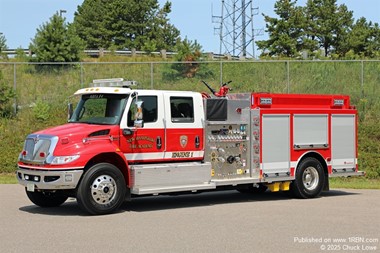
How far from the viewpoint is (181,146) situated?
13.5 metres

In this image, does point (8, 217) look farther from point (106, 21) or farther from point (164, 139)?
point (106, 21)

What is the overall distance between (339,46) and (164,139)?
38.0m

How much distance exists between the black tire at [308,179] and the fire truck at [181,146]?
25 mm

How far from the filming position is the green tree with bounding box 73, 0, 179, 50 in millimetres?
56438

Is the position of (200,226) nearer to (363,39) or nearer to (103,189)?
(103,189)

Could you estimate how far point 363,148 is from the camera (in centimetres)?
2367

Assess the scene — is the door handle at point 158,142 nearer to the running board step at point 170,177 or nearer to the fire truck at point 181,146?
the fire truck at point 181,146

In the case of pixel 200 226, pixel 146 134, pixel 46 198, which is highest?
pixel 146 134

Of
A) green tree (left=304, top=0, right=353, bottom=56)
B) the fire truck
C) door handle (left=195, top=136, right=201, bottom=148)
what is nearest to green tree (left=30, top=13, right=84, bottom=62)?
the fire truck

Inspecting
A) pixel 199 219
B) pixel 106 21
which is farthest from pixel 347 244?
pixel 106 21

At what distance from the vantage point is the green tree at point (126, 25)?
185 feet

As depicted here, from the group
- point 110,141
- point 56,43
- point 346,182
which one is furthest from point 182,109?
point 56,43

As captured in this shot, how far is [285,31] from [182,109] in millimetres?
33791

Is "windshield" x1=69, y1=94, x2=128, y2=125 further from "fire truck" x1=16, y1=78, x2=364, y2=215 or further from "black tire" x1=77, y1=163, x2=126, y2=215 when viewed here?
"black tire" x1=77, y1=163, x2=126, y2=215
